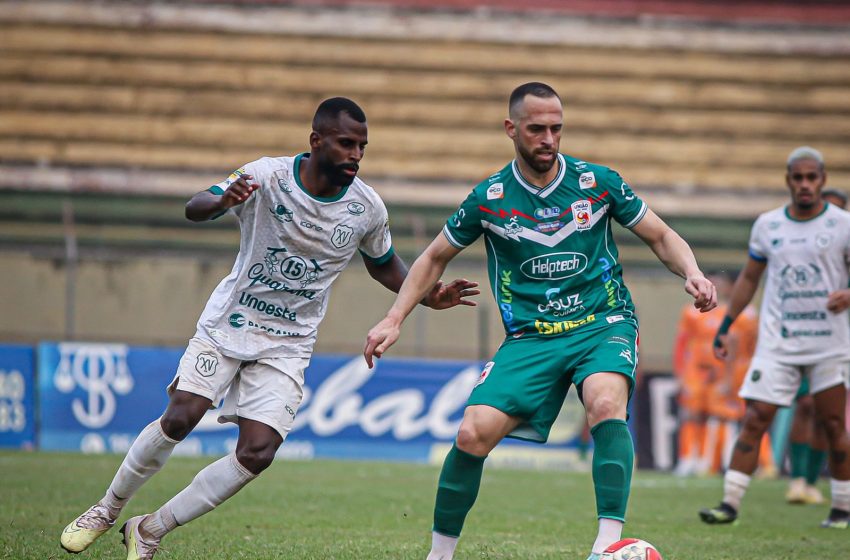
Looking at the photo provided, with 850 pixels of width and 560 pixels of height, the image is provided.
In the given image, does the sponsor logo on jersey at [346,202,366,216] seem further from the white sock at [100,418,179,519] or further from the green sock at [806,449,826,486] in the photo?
the green sock at [806,449,826,486]

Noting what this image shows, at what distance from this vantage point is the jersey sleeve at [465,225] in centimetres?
610

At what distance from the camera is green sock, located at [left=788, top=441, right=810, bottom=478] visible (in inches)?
444

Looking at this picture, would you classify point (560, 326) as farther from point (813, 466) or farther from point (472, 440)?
point (813, 466)

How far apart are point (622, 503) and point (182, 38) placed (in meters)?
16.9

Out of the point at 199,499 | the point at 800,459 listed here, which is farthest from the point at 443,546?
the point at 800,459

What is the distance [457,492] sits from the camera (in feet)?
19.1

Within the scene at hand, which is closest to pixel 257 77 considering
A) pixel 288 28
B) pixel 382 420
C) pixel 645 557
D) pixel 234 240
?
pixel 288 28

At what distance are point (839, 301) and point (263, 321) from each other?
15.1 ft

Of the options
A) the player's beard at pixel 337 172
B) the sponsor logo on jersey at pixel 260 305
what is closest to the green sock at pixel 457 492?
the sponsor logo on jersey at pixel 260 305

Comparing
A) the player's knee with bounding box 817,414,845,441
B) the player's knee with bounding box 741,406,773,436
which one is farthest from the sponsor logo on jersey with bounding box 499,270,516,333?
the player's knee with bounding box 817,414,845,441

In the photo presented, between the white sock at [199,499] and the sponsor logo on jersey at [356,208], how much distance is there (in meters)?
1.39

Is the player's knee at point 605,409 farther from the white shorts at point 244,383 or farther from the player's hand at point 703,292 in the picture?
the white shorts at point 244,383

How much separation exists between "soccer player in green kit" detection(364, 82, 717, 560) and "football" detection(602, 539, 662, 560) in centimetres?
35

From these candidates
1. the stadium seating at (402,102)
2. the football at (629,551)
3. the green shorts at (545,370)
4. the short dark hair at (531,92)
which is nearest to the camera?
the football at (629,551)
